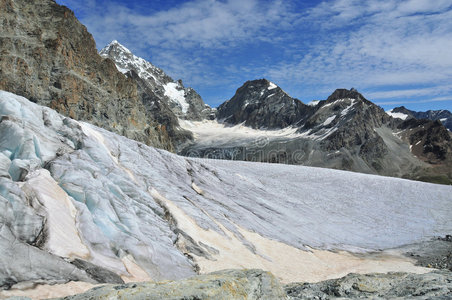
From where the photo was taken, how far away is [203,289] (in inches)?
258

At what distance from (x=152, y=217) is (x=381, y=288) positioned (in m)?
11.6

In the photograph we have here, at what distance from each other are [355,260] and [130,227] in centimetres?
1783

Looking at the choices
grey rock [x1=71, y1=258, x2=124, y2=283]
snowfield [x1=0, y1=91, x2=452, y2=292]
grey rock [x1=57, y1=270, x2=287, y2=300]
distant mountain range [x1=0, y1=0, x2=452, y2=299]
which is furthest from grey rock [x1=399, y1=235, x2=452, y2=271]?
grey rock [x1=71, y1=258, x2=124, y2=283]

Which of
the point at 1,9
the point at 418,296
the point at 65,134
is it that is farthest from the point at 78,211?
the point at 1,9

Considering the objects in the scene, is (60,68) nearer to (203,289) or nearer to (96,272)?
(96,272)

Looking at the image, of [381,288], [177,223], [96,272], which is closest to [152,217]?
[177,223]

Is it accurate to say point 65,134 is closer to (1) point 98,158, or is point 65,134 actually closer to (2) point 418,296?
(1) point 98,158

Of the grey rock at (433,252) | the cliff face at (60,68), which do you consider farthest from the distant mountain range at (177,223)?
the cliff face at (60,68)

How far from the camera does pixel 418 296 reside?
24.8 feet

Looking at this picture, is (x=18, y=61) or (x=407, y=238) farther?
(x=18, y=61)

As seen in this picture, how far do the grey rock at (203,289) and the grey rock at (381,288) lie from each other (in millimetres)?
1143

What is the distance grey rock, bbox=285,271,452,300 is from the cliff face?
3835 inches

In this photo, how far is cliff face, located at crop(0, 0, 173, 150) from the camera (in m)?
91.3

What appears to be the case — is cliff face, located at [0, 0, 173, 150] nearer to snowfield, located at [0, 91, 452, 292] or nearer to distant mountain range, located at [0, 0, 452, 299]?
distant mountain range, located at [0, 0, 452, 299]
